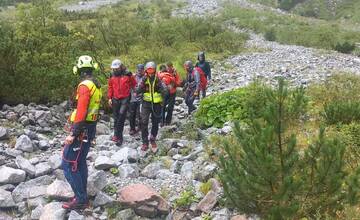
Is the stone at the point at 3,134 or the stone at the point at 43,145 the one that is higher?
the stone at the point at 3,134

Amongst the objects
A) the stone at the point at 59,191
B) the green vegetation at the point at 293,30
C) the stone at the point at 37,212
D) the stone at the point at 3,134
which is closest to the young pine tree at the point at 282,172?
the stone at the point at 59,191

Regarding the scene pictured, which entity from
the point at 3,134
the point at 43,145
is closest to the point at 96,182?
the point at 43,145

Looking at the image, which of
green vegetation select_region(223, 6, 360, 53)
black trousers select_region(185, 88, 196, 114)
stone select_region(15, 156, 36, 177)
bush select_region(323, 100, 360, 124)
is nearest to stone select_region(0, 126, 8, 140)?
stone select_region(15, 156, 36, 177)

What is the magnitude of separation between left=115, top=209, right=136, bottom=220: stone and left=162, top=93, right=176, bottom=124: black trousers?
550 cm

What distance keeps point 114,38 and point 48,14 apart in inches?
147

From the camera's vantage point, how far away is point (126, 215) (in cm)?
751

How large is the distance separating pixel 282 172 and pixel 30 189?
4.37m

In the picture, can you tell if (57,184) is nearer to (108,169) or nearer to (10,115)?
(108,169)

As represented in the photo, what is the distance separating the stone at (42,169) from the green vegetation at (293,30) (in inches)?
988

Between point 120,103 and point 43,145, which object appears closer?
point 43,145

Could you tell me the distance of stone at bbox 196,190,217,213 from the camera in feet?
24.8

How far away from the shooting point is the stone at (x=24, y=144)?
984 cm

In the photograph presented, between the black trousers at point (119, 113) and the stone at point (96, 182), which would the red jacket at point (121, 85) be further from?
the stone at point (96, 182)

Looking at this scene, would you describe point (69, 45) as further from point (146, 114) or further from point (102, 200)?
point (102, 200)
